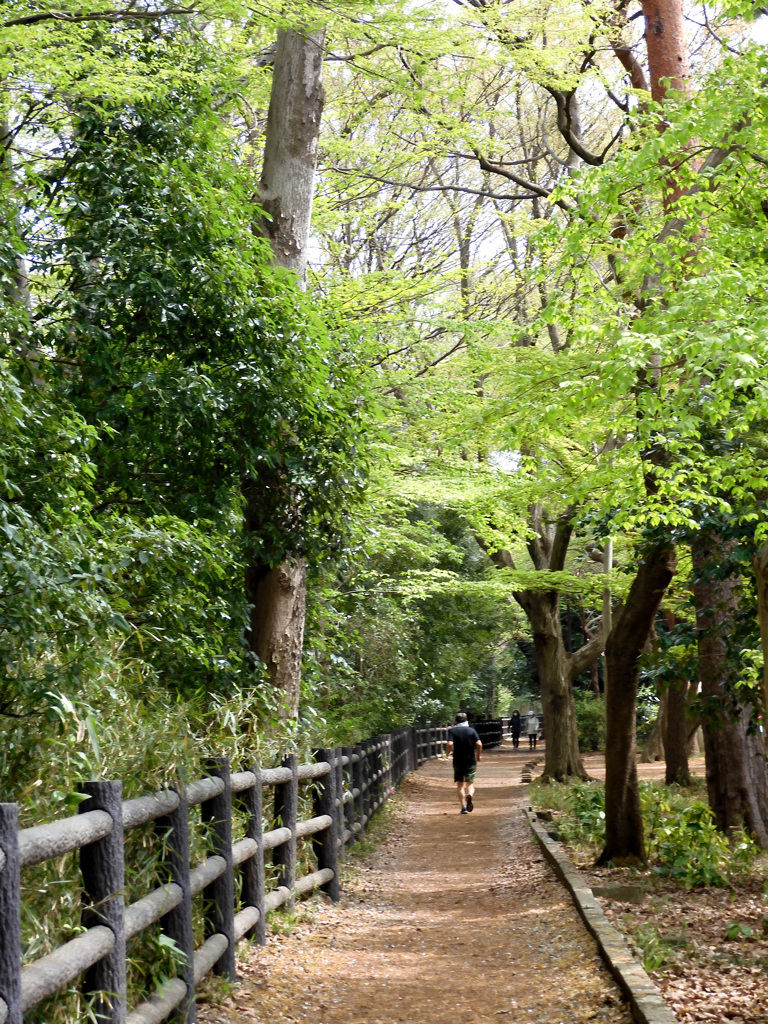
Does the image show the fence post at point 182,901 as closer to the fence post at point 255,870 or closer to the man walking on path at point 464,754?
the fence post at point 255,870

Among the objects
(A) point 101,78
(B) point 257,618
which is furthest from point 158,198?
(B) point 257,618

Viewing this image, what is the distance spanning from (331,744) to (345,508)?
3.47m

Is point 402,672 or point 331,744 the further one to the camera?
point 402,672

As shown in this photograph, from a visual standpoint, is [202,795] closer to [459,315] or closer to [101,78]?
[101,78]

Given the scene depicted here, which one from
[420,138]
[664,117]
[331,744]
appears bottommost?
[331,744]

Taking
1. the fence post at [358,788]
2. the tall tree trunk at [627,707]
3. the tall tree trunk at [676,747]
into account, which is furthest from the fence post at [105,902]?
the tall tree trunk at [676,747]

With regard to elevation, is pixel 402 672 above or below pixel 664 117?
below

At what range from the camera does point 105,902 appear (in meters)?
4.07

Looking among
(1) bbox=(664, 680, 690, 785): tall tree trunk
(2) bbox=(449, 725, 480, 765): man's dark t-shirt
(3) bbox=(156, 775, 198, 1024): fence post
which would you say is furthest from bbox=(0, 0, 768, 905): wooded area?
(1) bbox=(664, 680, 690, 785): tall tree trunk

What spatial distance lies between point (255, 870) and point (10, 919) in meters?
4.48

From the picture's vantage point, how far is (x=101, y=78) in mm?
8188

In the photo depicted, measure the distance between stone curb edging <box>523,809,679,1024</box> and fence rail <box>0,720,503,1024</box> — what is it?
7.40 ft

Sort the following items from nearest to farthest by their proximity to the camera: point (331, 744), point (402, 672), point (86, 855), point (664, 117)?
point (86, 855) → point (664, 117) → point (331, 744) → point (402, 672)

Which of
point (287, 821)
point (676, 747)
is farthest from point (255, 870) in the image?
point (676, 747)
